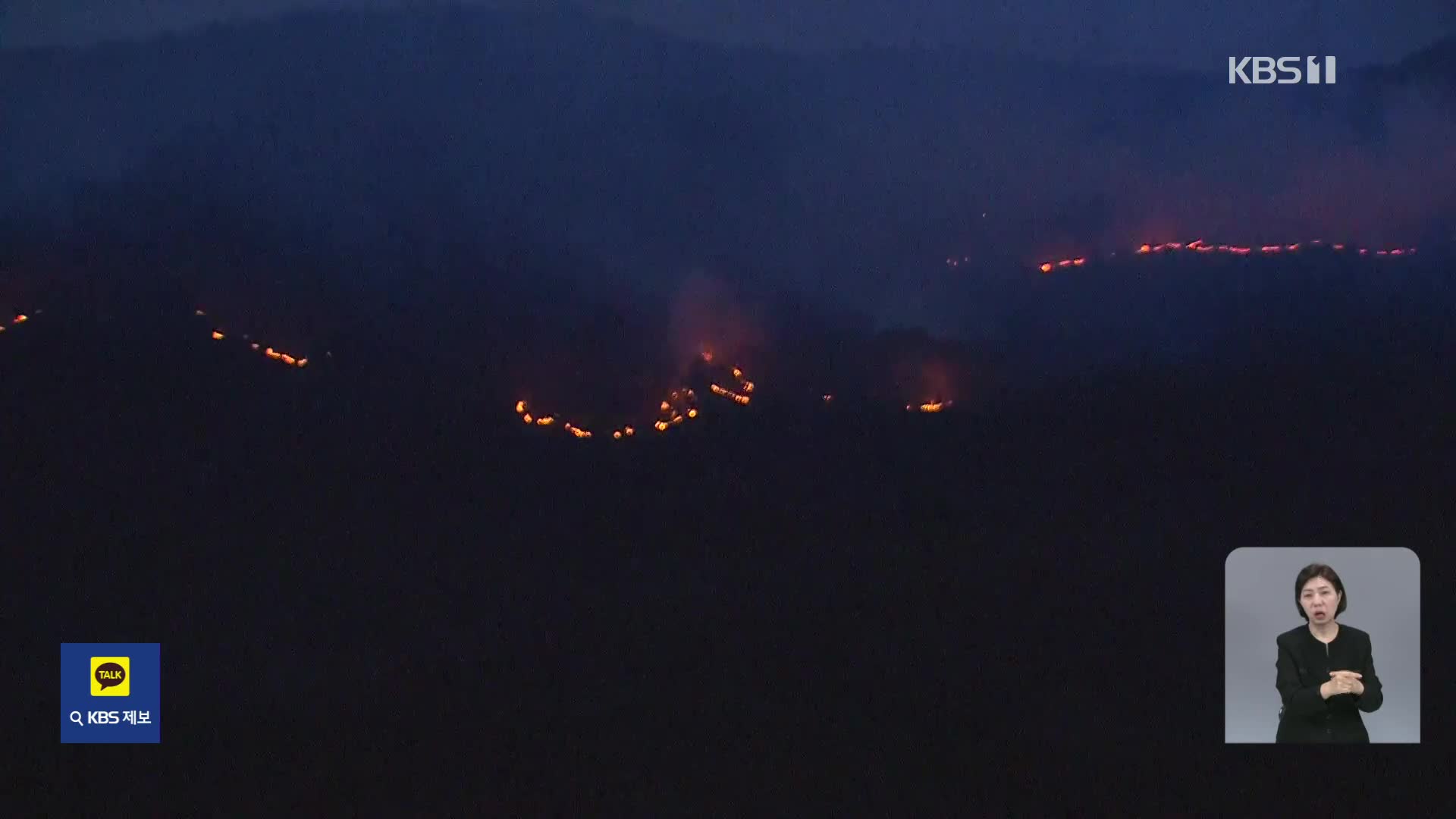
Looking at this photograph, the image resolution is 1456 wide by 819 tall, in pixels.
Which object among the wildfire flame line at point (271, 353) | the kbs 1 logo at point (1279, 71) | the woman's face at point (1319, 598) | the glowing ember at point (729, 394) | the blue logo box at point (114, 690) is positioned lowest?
the blue logo box at point (114, 690)

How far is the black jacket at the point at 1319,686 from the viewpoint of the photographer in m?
Result: 2.52

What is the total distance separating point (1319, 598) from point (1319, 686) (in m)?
0.21

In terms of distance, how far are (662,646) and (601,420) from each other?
1.82ft

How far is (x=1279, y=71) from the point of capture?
2537 mm

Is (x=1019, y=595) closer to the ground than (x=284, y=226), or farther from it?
closer to the ground

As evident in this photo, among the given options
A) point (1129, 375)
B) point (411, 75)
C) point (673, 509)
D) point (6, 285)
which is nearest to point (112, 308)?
point (6, 285)

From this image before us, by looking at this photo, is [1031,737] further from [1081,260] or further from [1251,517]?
[1081,260]

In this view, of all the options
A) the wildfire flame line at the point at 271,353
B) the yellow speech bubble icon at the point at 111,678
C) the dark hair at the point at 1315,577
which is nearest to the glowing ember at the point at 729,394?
the wildfire flame line at the point at 271,353

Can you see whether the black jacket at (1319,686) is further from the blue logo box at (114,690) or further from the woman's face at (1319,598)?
the blue logo box at (114,690)

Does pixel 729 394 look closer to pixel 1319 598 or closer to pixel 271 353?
pixel 271 353

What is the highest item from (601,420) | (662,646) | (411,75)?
(411,75)

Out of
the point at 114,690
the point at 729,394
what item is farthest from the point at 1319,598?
the point at 114,690

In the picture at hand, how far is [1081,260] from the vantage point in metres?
2.54

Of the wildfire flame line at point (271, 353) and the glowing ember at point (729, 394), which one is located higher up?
the wildfire flame line at point (271, 353)
